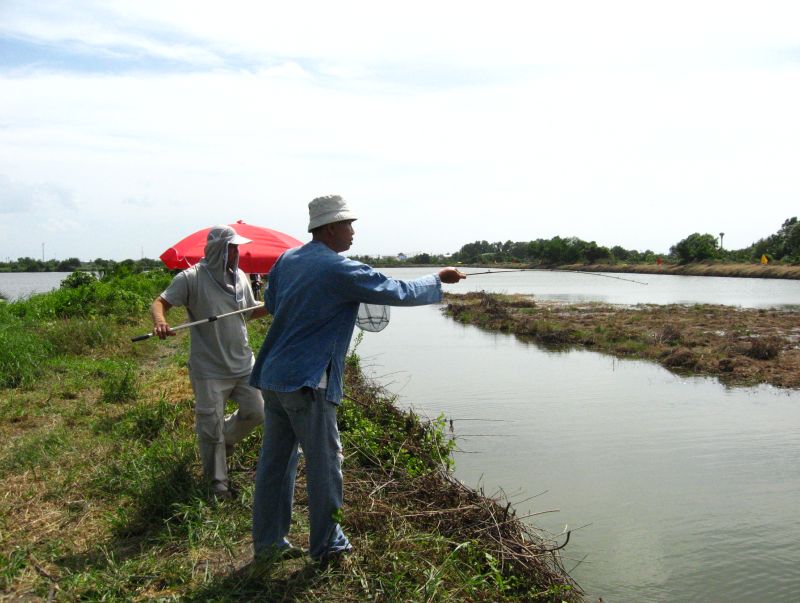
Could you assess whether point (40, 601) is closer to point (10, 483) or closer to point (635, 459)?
point (10, 483)

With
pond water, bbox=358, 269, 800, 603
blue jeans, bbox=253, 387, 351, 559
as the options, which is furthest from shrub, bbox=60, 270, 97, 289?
blue jeans, bbox=253, 387, 351, 559

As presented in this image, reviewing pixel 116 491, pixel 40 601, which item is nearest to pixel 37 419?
pixel 116 491

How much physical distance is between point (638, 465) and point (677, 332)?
1099 cm

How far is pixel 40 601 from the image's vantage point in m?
3.22

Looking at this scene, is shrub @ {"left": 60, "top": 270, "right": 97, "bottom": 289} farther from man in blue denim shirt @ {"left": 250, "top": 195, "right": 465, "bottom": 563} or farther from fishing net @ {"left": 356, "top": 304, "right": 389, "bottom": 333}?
man in blue denim shirt @ {"left": 250, "top": 195, "right": 465, "bottom": 563}

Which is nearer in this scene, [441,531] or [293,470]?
[293,470]

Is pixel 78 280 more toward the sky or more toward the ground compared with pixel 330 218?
more toward the ground

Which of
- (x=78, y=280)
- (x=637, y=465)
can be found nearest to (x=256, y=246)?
(x=637, y=465)

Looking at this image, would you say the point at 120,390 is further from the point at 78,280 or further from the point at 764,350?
the point at 764,350

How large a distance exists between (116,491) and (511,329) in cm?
1888

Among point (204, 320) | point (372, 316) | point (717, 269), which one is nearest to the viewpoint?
point (372, 316)

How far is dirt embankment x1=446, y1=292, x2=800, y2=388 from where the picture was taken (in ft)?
46.2

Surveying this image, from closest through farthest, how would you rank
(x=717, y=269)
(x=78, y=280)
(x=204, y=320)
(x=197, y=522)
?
(x=197, y=522)
(x=204, y=320)
(x=78, y=280)
(x=717, y=269)

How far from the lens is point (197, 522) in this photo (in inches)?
158
